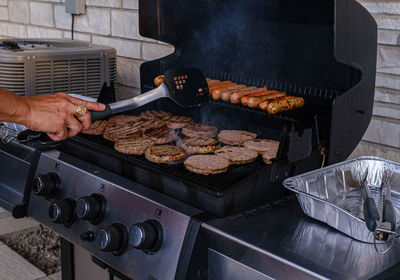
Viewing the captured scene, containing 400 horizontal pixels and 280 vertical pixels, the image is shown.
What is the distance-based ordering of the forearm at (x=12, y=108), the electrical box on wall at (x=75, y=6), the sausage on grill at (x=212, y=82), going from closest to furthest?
the forearm at (x=12, y=108), the sausage on grill at (x=212, y=82), the electrical box on wall at (x=75, y=6)

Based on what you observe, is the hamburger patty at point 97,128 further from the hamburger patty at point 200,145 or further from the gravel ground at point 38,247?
the gravel ground at point 38,247

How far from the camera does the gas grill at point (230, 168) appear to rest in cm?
140

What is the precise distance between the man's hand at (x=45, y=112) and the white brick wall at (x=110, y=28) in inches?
54.0

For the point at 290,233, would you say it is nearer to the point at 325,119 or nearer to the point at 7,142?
the point at 325,119

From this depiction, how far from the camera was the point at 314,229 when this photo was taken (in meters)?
1.44

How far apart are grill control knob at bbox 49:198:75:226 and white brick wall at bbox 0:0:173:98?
1496 mm

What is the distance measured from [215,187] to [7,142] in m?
1.14

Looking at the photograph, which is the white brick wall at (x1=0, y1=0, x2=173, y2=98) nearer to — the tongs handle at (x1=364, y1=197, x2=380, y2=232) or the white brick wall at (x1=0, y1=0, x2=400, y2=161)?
the white brick wall at (x1=0, y1=0, x2=400, y2=161)

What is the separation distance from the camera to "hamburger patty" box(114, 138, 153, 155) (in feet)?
5.91

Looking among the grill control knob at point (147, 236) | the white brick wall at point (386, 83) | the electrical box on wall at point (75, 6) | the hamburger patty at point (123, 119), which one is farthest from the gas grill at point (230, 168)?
the electrical box on wall at point (75, 6)

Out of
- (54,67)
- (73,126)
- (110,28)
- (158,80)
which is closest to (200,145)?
(73,126)

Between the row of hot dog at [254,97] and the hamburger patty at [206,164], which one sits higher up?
the row of hot dog at [254,97]

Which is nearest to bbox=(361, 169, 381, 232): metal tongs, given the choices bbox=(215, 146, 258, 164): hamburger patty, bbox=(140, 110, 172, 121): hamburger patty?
bbox=(215, 146, 258, 164): hamburger patty

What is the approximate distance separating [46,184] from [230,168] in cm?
67
